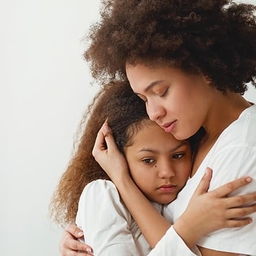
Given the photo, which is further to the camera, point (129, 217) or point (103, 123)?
point (103, 123)

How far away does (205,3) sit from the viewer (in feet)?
3.72

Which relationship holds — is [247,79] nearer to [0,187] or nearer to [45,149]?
[45,149]

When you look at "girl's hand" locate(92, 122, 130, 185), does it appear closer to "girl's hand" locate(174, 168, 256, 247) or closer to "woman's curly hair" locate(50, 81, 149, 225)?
"woman's curly hair" locate(50, 81, 149, 225)

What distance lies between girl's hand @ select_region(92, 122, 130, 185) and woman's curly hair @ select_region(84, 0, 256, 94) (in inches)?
9.6

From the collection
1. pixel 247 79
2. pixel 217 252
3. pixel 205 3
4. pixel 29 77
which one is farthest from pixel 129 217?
pixel 29 77

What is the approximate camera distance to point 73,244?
4.66 ft

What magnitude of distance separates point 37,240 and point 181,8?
122cm

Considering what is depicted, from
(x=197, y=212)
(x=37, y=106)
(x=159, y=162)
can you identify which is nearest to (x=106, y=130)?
(x=159, y=162)

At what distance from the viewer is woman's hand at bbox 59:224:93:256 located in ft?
4.60

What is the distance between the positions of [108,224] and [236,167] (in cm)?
34

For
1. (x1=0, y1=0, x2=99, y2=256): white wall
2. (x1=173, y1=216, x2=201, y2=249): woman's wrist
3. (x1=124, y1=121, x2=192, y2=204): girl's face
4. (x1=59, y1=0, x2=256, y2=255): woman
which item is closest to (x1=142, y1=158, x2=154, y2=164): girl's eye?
(x1=124, y1=121, x2=192, y2=204): girl's face

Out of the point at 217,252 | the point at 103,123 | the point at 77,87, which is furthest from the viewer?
the point at 77,87

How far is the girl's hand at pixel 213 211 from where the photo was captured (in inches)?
41.9

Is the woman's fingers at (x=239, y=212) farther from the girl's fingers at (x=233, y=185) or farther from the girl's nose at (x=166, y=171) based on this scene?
the girl's nose at (x=166, y=171)
